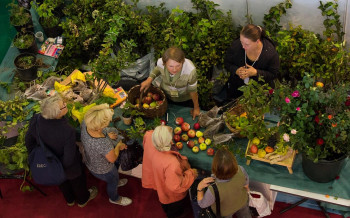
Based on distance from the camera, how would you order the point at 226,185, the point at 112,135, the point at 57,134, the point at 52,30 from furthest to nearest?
the point at 52,30 < the point at 112,135 < the point at 57,134 < the point at 226,185

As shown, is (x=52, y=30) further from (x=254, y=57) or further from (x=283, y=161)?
(x=283, y=161)

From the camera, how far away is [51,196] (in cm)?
454

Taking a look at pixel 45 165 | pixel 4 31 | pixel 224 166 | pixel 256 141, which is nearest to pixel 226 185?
pixel 224 166

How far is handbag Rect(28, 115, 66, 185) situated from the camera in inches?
136

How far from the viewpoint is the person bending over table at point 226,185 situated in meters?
2.95

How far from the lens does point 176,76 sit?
3879 millimetres

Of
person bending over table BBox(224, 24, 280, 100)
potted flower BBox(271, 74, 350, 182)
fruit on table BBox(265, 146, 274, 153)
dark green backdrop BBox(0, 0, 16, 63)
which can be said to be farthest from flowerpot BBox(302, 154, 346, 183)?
dark green backdrop BBox(0, 0, 16, 63)

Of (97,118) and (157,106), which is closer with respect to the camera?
(97,118)

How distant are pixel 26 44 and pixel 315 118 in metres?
3.72

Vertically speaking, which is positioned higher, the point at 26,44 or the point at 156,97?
the point at 26,44

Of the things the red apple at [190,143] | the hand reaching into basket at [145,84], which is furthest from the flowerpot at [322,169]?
the hand reaching into basket at [145,84]

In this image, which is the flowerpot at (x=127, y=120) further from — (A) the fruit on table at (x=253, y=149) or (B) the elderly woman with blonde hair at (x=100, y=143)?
(A) the fruit on table at (x=253, y=149)

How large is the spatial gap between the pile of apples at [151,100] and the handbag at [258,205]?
1.42m

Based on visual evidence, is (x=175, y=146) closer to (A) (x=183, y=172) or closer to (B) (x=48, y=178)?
(A) (x=183, y=172)
